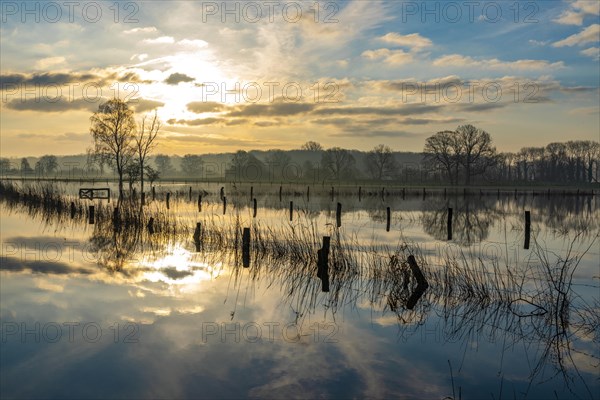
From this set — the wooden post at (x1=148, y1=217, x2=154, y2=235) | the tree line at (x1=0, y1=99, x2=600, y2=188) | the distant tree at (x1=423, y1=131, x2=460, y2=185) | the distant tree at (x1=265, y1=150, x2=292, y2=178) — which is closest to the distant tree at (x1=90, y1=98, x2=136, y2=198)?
the tree line at (x1=0, y1=99, x2=600, y2=188)

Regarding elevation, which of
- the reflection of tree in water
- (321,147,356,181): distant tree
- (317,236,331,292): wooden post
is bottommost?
the reflection of tree in water

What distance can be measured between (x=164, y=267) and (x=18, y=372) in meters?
9.52

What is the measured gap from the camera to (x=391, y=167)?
445 feet

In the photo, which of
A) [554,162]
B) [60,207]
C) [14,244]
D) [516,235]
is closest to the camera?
[14,244]

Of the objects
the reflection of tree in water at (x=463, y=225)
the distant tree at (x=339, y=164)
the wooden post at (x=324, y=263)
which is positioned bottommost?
the reflection of tree in water at (x=463, y=225)

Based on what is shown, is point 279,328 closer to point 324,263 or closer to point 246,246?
point 324,263

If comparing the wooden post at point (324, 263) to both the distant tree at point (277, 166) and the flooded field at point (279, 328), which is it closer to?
the flooded field at point (279, 328)

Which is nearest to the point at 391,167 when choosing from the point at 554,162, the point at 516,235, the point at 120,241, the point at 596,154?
the point at 554,162

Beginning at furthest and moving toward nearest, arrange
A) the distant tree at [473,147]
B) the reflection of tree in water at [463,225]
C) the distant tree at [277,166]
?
the distant tree at [277,166], the distant tree at [473,147], the reflection of tree in water at [463,225]

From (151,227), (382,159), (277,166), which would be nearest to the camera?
(151,227)

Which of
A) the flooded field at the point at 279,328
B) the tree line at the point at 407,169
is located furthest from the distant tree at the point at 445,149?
the flooded field at the point at 279,328

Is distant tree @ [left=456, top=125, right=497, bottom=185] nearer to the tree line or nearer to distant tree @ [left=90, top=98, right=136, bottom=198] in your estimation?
the tree line

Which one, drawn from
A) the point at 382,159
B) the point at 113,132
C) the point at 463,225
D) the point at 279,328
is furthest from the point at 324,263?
the point at 382,159

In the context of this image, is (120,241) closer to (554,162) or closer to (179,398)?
(179,398)
